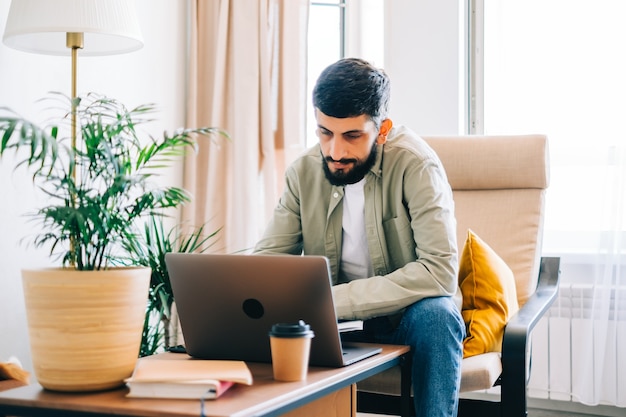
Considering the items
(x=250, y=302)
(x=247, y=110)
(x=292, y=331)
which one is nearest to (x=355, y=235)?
(x=250, y=302)

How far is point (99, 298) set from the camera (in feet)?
3.84

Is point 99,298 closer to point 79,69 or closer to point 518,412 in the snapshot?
point 518,412

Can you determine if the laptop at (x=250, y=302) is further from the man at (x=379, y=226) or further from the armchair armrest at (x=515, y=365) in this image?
the armchair armrest at (x=515, y=365)

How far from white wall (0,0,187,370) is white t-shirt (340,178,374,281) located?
797mm

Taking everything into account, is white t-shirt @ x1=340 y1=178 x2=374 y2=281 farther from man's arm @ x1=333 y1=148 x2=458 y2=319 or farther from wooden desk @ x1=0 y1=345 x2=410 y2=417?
wooden desk @ x1=0 y1=345 x2=410 y2=417

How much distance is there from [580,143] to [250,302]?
1979mm

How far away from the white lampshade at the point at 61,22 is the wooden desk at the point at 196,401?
1044mm

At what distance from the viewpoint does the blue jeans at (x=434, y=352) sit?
162 centimetres

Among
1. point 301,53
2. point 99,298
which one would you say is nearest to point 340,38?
point 301,53

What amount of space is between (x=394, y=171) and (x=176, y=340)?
4.24 ft

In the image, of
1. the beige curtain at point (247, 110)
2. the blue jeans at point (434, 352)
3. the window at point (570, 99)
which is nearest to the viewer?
the blue jeans at point (434, 352)

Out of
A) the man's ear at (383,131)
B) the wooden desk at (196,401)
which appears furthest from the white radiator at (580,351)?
the wooden desk at (196,401)

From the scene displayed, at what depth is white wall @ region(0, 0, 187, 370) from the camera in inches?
86.1

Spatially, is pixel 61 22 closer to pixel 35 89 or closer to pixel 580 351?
pixel 35 89
